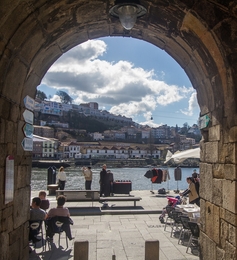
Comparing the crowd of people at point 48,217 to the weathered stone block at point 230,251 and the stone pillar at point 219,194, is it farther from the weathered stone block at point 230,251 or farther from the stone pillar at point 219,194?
the weathered stone block at point 230,251

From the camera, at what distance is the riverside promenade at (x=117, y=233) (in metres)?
5.69

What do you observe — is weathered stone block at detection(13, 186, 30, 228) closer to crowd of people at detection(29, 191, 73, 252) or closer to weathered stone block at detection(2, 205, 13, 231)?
weathered stone block at detection(2, 205, 13, 231)

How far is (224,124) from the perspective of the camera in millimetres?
4242

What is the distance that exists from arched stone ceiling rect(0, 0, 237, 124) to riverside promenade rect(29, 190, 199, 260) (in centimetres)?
273

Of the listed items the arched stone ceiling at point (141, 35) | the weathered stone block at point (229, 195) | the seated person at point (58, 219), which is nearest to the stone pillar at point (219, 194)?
the weathered stone block at point (229, 195)

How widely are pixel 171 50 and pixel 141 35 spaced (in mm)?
549

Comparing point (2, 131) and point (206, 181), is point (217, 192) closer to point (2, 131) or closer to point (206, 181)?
point (206, 181)

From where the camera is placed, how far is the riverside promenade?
5.69 m

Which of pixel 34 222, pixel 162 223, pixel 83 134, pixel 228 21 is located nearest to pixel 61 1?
pixel 228 21

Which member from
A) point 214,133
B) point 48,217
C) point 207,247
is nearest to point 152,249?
point 207,247

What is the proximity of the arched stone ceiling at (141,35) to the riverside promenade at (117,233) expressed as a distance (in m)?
2.73

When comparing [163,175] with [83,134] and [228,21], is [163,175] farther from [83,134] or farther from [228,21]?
[83,134]

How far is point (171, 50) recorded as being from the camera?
538 cm

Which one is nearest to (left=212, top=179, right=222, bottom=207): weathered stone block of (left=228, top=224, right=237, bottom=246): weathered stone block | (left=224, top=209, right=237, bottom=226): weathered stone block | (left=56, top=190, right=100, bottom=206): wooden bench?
(left=224, top=209, right=237, bottom=226): weathered stone block
